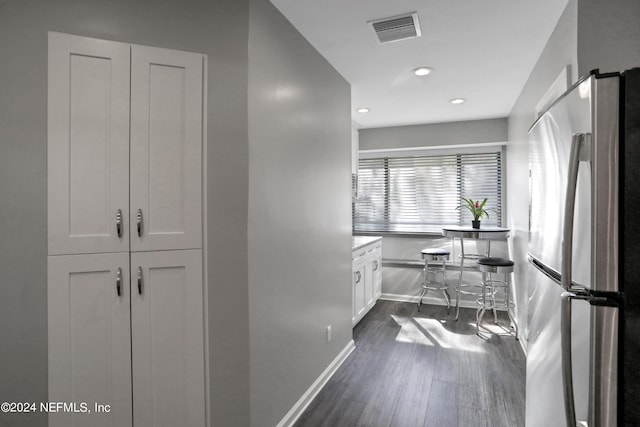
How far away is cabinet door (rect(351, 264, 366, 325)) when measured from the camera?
145 inches

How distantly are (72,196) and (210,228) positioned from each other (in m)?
0.59

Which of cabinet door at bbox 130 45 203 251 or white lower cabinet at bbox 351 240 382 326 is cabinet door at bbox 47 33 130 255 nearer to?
cabinet door at bbox 130 45 203 251

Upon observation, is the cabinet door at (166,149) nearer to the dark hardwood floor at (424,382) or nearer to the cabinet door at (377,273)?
the dark hardwood floor at (424,382)

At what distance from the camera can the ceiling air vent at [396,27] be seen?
208 cm

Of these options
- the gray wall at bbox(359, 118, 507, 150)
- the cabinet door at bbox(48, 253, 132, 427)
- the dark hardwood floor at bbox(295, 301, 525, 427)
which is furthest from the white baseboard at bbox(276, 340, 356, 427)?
the gray wall at bbox(359, 118, 507, 150)

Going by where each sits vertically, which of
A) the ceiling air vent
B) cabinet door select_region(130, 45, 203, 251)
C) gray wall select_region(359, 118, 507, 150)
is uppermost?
the ceiling air vent

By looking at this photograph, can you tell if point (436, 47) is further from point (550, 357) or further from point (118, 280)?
point (118, 280)

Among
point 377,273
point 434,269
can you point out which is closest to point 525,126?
point 434,269

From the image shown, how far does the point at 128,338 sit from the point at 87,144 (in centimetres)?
88

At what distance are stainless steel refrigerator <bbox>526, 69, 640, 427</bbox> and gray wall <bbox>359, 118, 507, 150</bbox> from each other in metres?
3.82

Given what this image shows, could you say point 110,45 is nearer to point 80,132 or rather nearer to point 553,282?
point 80,132

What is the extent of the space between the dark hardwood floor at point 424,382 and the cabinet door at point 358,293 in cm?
17

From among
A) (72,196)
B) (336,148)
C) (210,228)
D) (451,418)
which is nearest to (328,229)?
(336,148)

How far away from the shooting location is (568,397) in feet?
3.05
